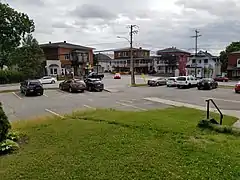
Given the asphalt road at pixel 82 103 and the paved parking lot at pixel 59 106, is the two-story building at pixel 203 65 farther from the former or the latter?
the paved parking lot at pixel 59 106

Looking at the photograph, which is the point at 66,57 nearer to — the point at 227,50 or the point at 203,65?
the point at 203,65

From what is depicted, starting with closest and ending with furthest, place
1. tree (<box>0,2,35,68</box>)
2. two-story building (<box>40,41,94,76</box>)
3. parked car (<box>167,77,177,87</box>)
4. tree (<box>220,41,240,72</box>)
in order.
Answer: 1. parked car (<box>167,77,177,87</box>)
2. tree (<box>0,2,35,68</box>)
3. two-story building (<box>40,41,94,76</box>)
4. tree (<box>220,41,240,72</box>)

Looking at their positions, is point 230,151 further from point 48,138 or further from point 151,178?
point 48,138

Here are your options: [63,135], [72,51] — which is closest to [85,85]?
A: [63,135]

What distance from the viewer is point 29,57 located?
58.6 meters

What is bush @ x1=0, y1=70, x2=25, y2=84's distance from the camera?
52.5 m

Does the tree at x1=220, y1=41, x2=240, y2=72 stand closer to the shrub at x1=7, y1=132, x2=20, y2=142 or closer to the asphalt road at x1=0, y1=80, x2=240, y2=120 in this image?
the asphalt road at x1=0, y1=80, x2=240, y2=120

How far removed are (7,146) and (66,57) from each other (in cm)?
6792

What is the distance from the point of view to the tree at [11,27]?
49844mm

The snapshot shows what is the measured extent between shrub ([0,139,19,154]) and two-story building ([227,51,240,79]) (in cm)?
Answer: 6653

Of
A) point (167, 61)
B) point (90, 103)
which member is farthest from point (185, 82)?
point (167, 61)

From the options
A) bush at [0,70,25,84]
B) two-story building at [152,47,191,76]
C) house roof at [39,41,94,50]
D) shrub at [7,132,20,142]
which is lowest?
shrub at [7,132,20,142]

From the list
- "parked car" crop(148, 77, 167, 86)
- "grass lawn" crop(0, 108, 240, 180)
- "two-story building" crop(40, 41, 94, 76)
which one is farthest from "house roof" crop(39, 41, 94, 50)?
"grass lawn" crop(0, 108, 240, 180)

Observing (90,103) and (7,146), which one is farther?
(90,103)
